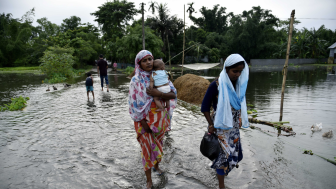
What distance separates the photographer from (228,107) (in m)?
2.46

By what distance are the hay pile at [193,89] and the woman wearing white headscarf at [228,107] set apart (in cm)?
581

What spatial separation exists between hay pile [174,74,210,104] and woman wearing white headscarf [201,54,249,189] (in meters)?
5.81

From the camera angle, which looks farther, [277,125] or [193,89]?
[193,89]

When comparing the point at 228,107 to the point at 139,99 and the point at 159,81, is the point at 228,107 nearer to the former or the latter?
the point at 159,81

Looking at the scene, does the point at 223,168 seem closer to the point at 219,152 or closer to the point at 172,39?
the point at 219,152

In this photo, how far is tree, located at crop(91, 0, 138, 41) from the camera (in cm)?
4069

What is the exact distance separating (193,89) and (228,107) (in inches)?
256

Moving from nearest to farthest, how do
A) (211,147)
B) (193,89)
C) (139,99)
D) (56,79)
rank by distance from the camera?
(211,147) < (139,99) < (193,89) < (56,79)

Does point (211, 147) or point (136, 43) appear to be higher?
point (136, 43)

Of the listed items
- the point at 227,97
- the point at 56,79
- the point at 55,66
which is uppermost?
the point at 55,66

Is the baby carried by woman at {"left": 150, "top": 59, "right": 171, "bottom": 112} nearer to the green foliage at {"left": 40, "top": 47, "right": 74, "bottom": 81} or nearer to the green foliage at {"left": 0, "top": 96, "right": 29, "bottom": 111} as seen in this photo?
the green foliage at {"left": 0, "top": 96, "right": 29, "bottom": 111}

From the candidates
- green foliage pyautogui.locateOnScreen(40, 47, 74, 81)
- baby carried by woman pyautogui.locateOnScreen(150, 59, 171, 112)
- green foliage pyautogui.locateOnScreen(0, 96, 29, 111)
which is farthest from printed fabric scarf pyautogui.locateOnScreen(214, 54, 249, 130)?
green foliage pyautogui.locateOnScreen(40, 47, 74, 81)

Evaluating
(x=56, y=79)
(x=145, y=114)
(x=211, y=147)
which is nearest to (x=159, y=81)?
(x=145, y=114)

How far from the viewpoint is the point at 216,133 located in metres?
2.64
